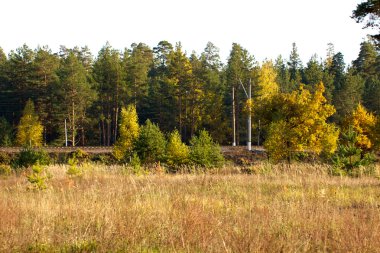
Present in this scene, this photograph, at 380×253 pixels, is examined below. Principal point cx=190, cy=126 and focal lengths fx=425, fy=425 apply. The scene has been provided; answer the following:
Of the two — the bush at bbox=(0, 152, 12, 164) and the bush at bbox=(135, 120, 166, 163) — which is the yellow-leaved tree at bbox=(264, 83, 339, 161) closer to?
the bush at bbox=(135, 120, 166, 163)

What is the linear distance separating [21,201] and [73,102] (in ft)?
161

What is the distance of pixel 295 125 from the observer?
28531mm

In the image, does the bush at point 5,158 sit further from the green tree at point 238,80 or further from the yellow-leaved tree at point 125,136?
the green tree at point 238,80

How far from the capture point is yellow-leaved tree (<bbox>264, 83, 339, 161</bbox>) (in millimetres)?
27516

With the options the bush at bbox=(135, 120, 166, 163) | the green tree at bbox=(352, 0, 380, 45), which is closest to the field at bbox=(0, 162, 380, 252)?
the green tree at bbox=(352, 0, 380, 45)

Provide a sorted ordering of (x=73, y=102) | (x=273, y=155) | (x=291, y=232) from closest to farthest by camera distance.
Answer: (x=291, y=232) → (x=273, y=155) → (x=73, y=102)

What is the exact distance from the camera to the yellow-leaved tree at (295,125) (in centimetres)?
2752

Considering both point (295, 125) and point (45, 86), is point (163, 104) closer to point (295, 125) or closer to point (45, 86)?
point (45, 86)

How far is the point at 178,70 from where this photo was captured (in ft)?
179

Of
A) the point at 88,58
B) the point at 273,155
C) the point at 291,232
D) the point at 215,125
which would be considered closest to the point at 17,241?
the point at 291,232

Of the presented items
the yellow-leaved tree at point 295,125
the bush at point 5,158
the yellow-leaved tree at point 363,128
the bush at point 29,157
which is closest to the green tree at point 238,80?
the yellow-leaved tree at point 363,128

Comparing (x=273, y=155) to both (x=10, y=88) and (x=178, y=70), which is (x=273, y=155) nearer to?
(x=178, y=70)

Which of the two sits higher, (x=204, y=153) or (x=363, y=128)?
(x=363, y=128)

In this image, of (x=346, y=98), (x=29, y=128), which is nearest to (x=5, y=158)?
(x=29, y=128)
